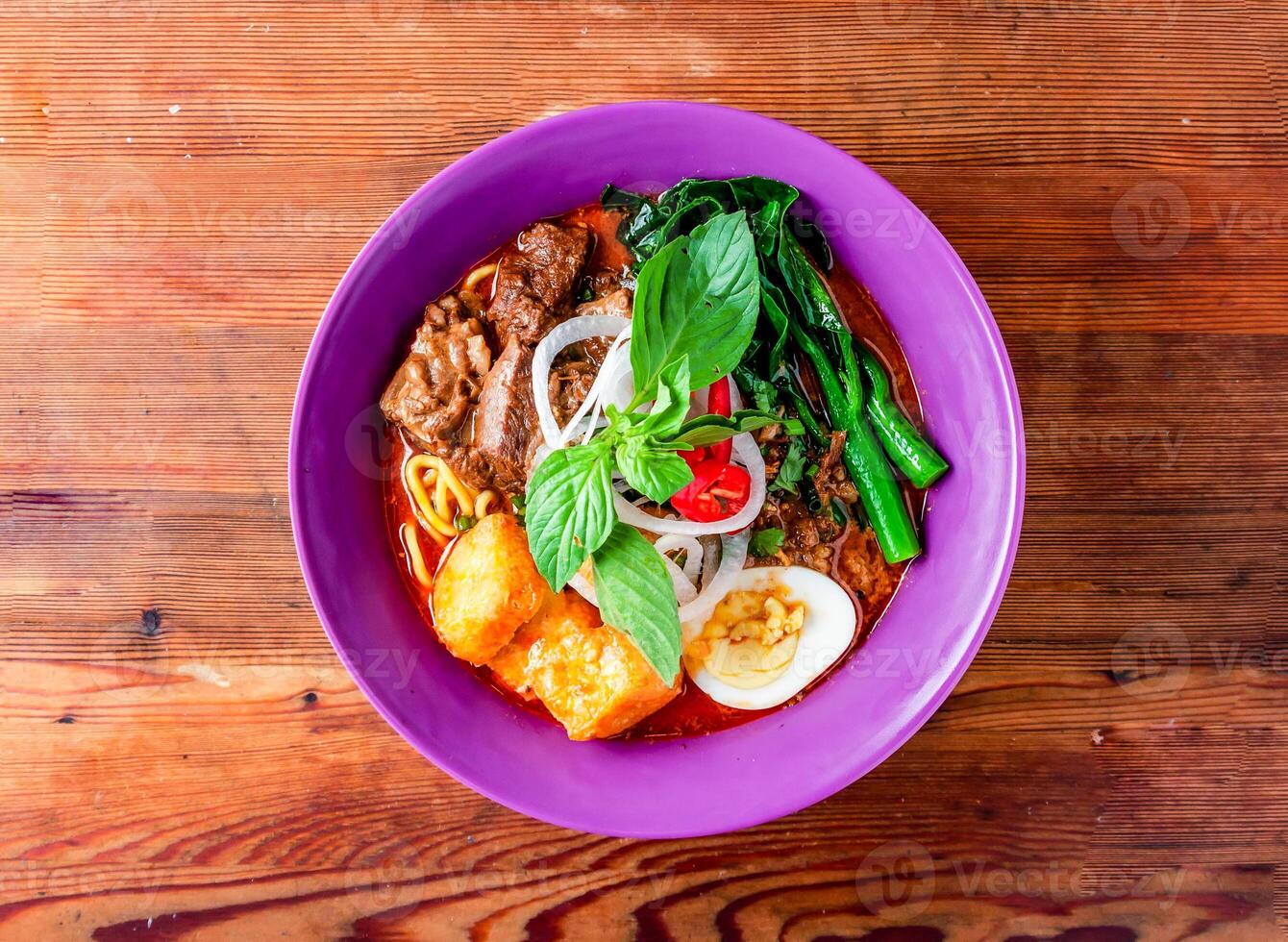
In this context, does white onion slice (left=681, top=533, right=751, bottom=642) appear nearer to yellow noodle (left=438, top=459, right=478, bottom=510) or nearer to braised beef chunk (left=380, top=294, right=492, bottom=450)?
yellow noodle (left=438, top=459, right=478, bottom=510)

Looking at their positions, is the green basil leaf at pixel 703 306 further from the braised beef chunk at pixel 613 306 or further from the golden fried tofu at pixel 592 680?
the golden fried tofu at pixel 592 680

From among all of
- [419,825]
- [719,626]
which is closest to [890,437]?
[719,626]

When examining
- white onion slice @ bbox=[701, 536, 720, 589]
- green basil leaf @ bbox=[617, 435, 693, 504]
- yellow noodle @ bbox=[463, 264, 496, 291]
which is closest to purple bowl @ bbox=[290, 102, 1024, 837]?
yellow noodle @ bbox=[463, 264, 496, 291]

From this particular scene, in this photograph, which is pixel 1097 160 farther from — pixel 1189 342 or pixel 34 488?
pixel 34 488

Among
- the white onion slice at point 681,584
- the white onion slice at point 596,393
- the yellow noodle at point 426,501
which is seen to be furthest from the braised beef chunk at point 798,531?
the yellow noodle at point 426,501

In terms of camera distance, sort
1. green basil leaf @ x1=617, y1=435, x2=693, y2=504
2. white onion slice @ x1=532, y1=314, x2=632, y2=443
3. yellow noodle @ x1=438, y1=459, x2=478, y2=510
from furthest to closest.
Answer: yellow noodle @ x1=438, y1=459, x2=478, y2=510
white onion slice @ x1=532, y1=314, x2=632, y2=443
green basil leaf @ x1=617, y1=435, x2=693, y2=504
